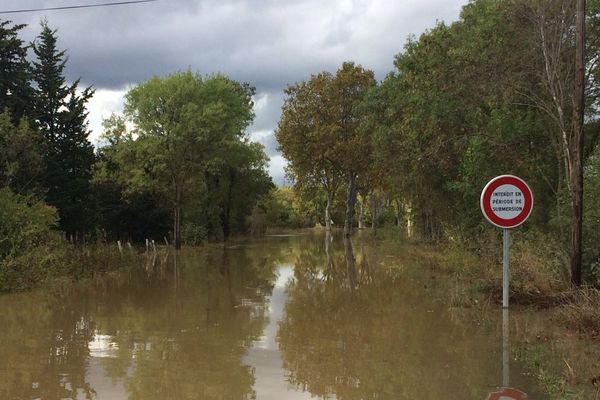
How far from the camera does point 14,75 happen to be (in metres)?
31.0

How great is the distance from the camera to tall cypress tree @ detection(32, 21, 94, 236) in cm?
3045

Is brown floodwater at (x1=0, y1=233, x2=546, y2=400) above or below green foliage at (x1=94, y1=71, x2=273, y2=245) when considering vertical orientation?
below

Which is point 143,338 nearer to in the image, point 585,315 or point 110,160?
point 585,315

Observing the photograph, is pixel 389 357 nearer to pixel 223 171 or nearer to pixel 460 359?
pixel 460 359

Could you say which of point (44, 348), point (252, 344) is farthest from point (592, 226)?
point (44, 348)

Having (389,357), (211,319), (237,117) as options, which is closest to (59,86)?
(237,117)

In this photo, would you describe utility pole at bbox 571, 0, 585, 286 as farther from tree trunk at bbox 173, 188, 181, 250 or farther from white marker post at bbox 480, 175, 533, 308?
tree trunk at bbox 173, 188, 181, 250

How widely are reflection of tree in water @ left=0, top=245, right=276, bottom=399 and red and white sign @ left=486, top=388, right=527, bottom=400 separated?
9.61 ft

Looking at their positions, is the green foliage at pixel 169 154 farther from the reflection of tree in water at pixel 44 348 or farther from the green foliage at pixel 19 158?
the reflection of tree in water at pixel 44 348

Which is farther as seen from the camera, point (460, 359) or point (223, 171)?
point (223, 171)

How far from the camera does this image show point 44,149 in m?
24.8

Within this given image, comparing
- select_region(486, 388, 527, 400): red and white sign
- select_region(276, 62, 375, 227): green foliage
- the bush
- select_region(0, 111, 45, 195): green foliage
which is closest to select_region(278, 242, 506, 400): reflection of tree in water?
select_region(486, 388, 527, 400): red and white sign

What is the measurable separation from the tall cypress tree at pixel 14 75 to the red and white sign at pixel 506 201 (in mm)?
27946

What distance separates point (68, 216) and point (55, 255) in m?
12.6
